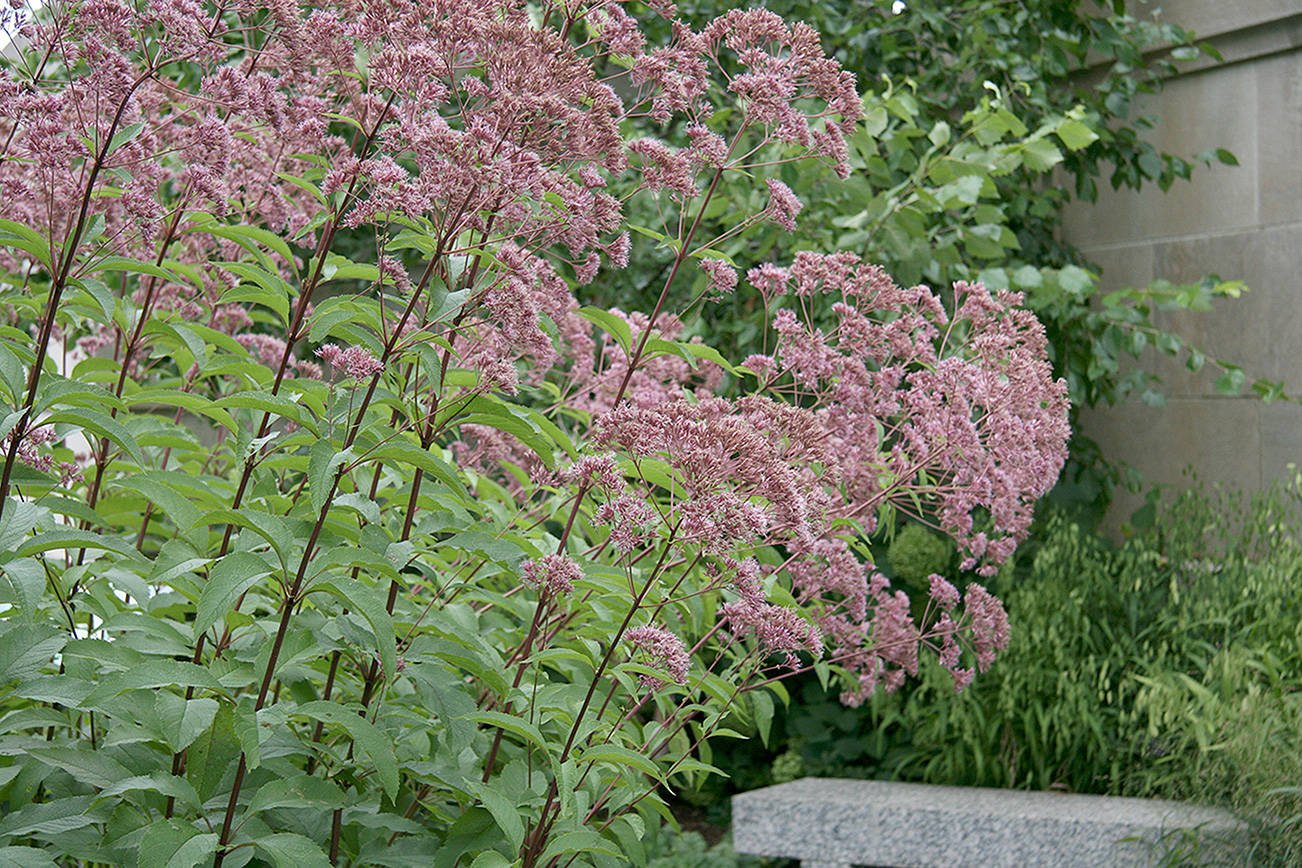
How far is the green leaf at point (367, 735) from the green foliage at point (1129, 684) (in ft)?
10.1

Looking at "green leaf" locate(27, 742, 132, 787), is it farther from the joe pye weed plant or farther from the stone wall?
the stone wall

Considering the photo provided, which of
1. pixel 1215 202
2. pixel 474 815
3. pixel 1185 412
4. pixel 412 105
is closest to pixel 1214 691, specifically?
pixel 1185 412

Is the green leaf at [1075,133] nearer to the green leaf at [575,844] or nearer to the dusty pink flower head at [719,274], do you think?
the dusty pink flower head at [719,274]

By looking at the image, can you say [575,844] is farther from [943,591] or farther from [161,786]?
[943,591]

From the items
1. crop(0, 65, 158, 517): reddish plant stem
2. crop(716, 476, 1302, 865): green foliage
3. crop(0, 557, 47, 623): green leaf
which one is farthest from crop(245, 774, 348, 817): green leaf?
crop(716, 476, 1302, 865): green foliage

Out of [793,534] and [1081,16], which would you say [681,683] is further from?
[1081,16]

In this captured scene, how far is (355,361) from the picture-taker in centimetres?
142

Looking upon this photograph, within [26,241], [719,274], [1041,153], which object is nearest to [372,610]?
[26,241]

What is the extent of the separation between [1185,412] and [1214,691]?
178 centimetres

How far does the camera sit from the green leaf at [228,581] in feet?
4.09

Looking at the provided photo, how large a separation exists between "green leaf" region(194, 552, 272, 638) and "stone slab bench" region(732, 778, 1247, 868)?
10.1 feet

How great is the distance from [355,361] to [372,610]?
0.32 meters

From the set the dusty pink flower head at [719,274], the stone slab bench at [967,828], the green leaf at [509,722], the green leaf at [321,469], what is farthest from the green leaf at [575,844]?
the stone slab bench at [967,828]

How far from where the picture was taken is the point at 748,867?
Result: 446cm
